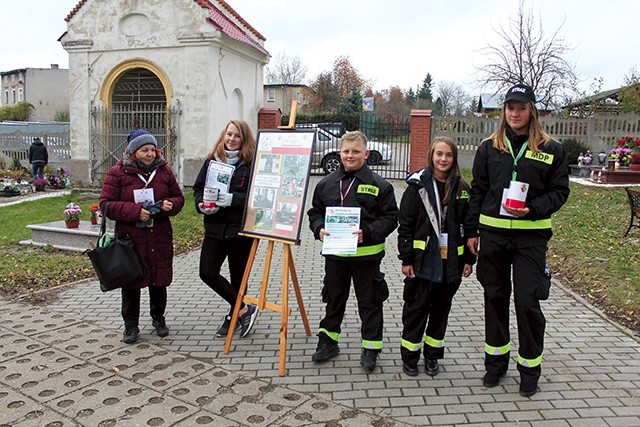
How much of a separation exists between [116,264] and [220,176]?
1186mm

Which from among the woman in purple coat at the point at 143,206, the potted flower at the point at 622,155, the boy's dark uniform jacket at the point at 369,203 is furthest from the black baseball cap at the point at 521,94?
the potted flower at the point at 622,155

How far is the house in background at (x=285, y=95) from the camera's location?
5956 centimetres

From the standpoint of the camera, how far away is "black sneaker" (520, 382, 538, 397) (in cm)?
396

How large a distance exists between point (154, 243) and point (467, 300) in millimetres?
3636

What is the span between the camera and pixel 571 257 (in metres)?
8.19

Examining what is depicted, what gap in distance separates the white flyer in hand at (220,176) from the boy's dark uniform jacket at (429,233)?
1538 millimetres

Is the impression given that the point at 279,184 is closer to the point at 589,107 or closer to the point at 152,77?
the point at 152,77

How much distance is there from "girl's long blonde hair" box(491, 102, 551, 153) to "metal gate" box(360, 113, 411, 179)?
15614 mm

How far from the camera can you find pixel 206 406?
380 centimetres

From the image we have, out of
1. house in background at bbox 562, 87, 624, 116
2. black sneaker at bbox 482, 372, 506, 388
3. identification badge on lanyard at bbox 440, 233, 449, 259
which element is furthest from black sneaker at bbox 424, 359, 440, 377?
house in background at bbox 562, 87, 624, 116

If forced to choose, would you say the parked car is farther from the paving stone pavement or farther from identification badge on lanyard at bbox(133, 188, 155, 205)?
identification badge on lanyard at bbox(133, 188, 155, 205)

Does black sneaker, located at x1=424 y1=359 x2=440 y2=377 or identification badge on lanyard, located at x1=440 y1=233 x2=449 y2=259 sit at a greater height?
identification badge on lanyard, located at x1=440 y1=233 x2=449 y2=259

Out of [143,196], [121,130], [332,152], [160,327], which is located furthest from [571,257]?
[121,130]

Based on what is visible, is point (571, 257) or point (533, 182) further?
point (571, 257)
